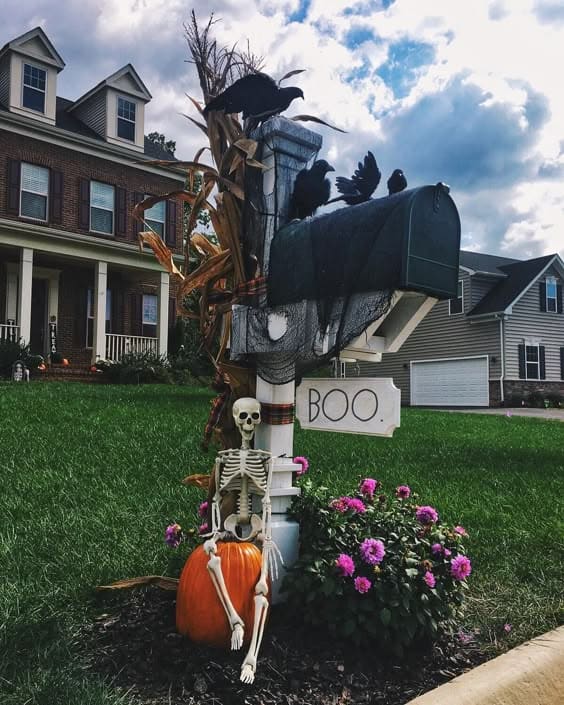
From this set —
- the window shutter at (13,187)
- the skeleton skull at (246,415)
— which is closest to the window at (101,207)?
the window shutter at (13,187)

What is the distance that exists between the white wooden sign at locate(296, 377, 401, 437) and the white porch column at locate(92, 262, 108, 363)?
14553mm

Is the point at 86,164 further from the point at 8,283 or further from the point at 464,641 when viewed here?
the point at 464,641

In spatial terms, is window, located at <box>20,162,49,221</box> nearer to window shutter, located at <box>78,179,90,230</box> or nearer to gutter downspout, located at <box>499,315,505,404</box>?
window shutter, located at <box>78,179,90,230</box>

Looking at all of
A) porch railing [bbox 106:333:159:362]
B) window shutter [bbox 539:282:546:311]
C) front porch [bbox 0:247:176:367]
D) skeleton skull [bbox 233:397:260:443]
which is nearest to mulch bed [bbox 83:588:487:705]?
skeleton skull [bbox 233:397:260:443]

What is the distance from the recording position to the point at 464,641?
2791mm

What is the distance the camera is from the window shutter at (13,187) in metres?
15.8

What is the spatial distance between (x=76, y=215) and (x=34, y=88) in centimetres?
342

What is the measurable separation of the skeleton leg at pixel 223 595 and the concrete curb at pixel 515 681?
2.05 ft

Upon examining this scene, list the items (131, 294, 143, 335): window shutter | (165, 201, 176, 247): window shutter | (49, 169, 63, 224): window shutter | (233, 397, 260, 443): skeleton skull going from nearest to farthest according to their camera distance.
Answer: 1. (233, 397, 260, 443): skeleton skull
2. (49, 169, 63, 224): window shutter
3. (165, 201, 176, 247): window shutter
4. (131, 294, 143, 335): window shutter

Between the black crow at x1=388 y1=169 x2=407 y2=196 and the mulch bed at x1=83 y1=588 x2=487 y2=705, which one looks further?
the black crow at x1=388 y1=169 x2=407 y2=196

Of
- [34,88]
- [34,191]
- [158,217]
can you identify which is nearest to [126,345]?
[158,217]

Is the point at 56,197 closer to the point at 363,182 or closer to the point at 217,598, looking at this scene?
the point at 363,182

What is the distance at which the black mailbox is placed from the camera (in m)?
2.26

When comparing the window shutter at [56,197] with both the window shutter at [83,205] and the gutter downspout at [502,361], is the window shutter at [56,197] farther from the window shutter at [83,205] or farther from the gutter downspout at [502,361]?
the gutter downspout at [502,361]
